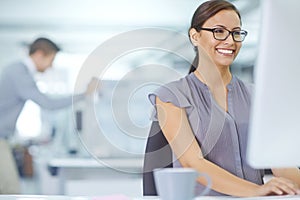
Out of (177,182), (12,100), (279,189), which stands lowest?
(279,189)

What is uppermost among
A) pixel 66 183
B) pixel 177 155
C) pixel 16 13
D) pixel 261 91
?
pixel 16 13

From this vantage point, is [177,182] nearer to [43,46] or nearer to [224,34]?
[224,34]

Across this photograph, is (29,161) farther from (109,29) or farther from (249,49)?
(249,49)

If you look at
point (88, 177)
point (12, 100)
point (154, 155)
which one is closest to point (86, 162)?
point (88, 177)

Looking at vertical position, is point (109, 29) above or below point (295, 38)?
above

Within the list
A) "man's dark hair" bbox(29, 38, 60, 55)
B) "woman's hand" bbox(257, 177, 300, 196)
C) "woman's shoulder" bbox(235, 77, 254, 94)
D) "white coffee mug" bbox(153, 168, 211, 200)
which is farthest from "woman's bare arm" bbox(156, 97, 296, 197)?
"man's dark hair" bbox(29, 38, 60, 55)

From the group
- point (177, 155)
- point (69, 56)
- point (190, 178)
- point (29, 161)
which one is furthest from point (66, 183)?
point (190, 178)

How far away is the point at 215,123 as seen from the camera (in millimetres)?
1703

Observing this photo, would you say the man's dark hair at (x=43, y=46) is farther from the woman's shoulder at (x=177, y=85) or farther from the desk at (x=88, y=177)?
the woman's shoulder at (x=177, y=85)

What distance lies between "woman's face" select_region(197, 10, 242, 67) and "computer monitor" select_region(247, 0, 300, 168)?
0.83 m

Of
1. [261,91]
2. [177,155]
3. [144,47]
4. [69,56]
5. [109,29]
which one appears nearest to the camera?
[261,91]

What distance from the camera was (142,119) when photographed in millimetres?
1828

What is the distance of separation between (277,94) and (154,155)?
81 centimetres

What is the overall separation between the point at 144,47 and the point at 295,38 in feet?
3.74
